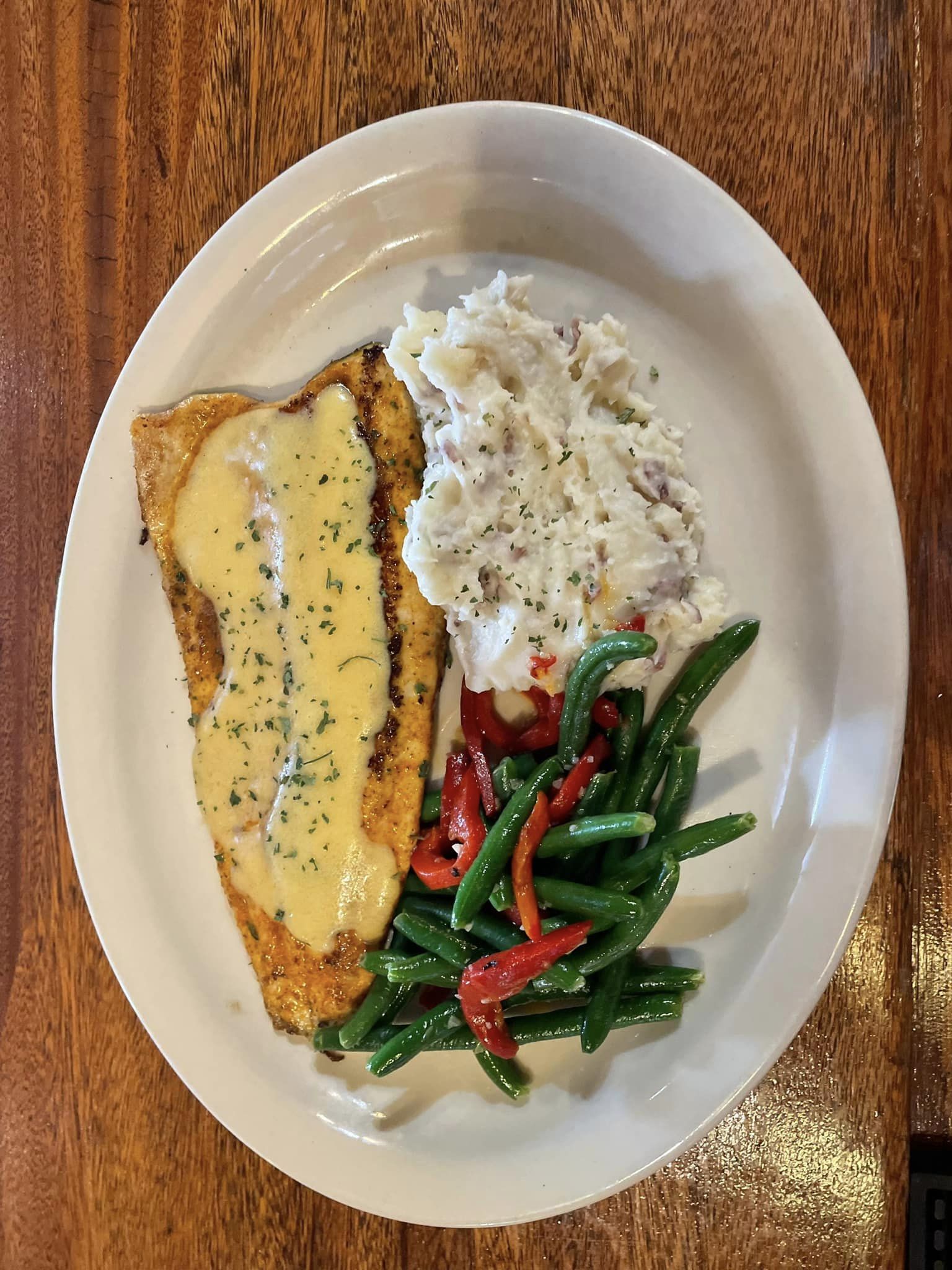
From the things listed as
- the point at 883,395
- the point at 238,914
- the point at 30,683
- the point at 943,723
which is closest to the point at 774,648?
the point at 943,723

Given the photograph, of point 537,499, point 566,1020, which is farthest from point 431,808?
point 537,499

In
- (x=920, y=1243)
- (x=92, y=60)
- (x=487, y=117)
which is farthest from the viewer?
(x=92, y=60)

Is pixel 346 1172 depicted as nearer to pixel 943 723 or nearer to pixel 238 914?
pixel 238 914

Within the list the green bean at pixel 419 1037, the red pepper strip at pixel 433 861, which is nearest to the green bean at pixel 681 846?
A: the red pepper strip at pixel 433 861

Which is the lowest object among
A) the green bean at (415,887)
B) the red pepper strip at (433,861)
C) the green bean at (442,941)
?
the green bean at (442,941)

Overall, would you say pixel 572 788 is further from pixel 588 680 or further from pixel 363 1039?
pixel 363 1039

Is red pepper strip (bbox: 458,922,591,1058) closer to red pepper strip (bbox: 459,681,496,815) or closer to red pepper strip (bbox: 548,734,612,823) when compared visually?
red pepper strip (bbox: 548,734,612,823)

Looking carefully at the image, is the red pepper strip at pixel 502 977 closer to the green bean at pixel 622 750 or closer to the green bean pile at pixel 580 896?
the green bean pile at pixel 580 896
